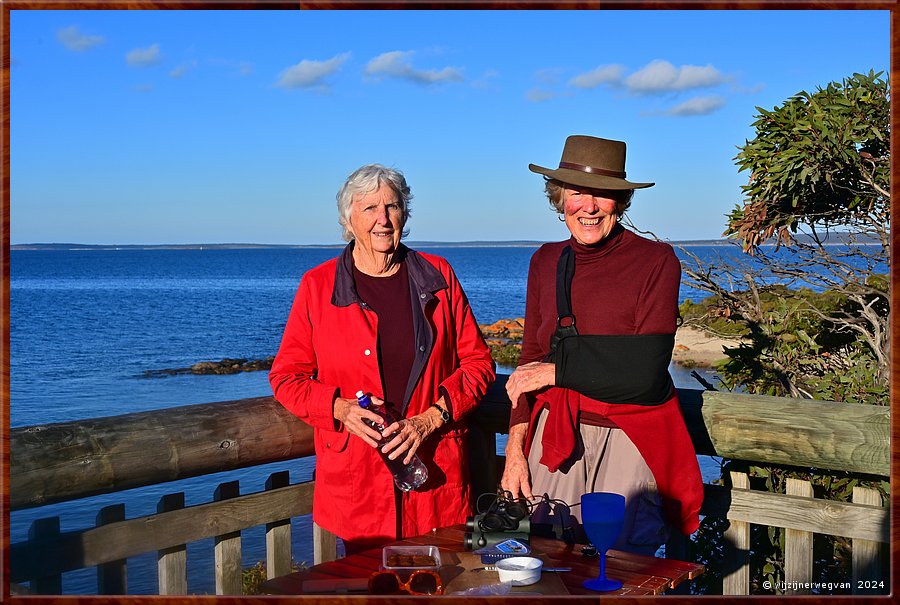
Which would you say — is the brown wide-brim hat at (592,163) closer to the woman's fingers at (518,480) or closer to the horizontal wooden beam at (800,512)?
the woman's fingers at (518,480)

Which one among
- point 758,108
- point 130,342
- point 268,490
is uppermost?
point 758,108

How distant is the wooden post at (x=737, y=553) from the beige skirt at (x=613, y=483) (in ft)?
1.25

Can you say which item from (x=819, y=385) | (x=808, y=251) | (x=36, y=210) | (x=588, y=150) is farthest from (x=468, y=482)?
(x=36, y=210)

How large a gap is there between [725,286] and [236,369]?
25182 mm

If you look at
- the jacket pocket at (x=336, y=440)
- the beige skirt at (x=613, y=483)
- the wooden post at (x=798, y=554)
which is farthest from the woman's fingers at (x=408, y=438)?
the wooden post at (x=798, y=554)

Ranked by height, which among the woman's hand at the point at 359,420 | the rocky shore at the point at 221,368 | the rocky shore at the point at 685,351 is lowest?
the rocky shore at the point at 221,368

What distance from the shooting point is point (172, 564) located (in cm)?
268

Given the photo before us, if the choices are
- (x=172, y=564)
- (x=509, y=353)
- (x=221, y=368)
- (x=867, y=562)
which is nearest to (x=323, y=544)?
(x=172, y=564)

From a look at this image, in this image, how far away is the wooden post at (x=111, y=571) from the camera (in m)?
2.50

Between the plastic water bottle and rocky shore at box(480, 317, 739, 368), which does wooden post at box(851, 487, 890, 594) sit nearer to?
the plastic water bottle

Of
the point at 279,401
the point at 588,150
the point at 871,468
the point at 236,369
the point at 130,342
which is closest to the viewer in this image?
the point at 871,468

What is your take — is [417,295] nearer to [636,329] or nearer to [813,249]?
[636,329]

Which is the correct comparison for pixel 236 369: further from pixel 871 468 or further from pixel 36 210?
pixel 36 210

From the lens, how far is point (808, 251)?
179 inches
